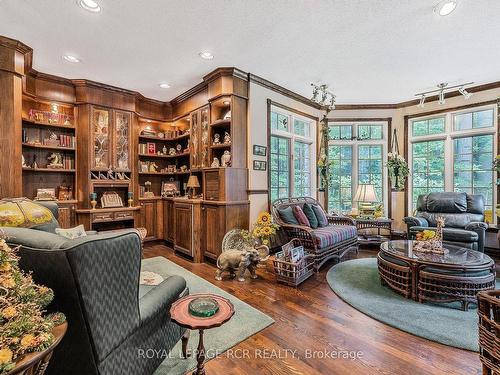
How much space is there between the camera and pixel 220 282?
10.8 feet

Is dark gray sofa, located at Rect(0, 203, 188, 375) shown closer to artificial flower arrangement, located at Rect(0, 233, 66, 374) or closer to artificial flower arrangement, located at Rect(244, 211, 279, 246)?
artificial flower arrangement, located at Rect(0, 233, 66, 374)

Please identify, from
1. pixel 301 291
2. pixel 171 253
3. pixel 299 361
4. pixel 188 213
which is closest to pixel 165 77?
pixel 188 213

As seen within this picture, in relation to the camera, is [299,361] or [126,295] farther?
[299,361]

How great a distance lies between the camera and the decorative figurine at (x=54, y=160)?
4.32m

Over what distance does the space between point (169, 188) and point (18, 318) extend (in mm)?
4837

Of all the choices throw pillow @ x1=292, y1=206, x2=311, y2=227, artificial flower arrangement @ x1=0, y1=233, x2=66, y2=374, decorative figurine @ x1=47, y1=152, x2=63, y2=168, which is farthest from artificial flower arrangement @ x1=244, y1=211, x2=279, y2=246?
decorative figurine @ x1=47, y1=152, x2=63, y2=168

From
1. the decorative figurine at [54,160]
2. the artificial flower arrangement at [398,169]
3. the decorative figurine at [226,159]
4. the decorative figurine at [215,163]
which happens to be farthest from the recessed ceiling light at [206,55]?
the artificial flower arrangement at [398,169]

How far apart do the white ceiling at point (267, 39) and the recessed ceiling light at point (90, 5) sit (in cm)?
6

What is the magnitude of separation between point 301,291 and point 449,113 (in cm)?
484

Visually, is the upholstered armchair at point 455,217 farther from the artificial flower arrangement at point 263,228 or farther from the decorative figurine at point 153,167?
the decorative figurine at point 153,167

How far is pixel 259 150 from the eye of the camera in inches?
172

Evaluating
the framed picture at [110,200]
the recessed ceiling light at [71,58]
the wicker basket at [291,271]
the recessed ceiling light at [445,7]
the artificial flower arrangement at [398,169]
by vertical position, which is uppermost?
the recessed ceiling light at [71,58]

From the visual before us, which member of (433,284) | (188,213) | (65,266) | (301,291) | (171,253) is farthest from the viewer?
(171,253)

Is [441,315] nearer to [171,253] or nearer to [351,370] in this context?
[351,370]
